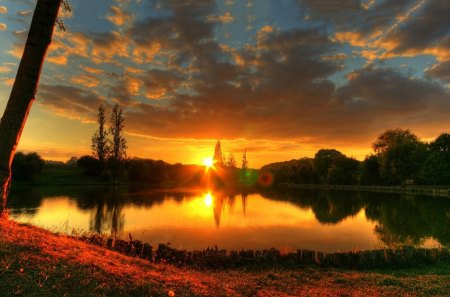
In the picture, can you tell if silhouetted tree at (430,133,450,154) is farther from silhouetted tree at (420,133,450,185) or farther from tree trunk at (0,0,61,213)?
tree trunk at (0,0,61,213)

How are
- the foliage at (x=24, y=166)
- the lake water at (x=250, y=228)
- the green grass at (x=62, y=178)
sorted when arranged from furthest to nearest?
the green grass at (x=62, y=178)
the foliage at (x=24, y=166)
the lake water at (x=250, y=228)

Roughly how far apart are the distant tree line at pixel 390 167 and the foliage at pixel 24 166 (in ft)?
315

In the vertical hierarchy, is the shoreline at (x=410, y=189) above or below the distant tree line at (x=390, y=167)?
below

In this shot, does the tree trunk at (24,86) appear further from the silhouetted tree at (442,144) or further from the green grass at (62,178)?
the silhouetted tree at (442,144)

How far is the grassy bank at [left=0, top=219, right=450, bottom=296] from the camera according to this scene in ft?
22.6

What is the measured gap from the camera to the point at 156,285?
26.7 ft

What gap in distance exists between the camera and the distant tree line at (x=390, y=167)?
9219 centimetres

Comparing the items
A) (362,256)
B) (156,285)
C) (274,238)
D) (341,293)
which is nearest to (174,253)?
(156,285)

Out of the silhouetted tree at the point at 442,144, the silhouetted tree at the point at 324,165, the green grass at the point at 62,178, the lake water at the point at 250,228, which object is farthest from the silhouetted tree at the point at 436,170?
the green grass at the point at 62,178

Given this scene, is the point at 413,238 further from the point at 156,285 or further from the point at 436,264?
the point at 156,285

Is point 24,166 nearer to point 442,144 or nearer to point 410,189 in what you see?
point 410,189

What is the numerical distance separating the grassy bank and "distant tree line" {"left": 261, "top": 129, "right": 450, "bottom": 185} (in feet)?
296

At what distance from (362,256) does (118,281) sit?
11.9 metres

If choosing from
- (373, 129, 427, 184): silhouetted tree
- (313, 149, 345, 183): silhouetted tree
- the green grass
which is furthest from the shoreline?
the green grass
